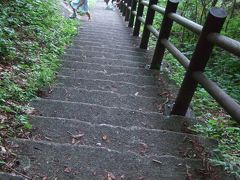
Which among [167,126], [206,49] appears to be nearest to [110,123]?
[167,126]

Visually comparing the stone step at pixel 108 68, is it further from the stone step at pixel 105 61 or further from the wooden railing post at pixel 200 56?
the wooden railing post at pixel 200 56

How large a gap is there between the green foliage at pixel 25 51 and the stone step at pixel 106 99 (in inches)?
10.9

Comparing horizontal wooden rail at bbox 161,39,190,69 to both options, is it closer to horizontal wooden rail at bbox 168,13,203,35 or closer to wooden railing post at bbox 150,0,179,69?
wooden railing post at bbox 150,0,179,69

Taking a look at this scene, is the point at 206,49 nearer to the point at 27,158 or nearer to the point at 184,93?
the point at 184,93

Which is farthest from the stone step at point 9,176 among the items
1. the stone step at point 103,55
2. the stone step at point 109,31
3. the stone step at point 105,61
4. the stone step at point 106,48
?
the stone step at point 109,31

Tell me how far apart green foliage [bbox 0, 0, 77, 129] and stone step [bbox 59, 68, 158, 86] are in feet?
0.78

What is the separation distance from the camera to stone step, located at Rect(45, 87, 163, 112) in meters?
3.62

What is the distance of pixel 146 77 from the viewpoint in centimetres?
472

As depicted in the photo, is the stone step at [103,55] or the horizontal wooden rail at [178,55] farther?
the stone step at [103,55]

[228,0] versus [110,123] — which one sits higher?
[228,0]

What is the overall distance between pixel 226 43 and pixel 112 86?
6.69 feet

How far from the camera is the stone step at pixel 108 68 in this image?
491cm

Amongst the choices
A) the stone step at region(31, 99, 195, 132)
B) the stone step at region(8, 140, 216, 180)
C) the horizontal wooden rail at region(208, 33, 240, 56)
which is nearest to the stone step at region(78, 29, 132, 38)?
the stone step at region(31, 99, 195, 132)

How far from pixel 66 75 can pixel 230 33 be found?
4.04 meters
